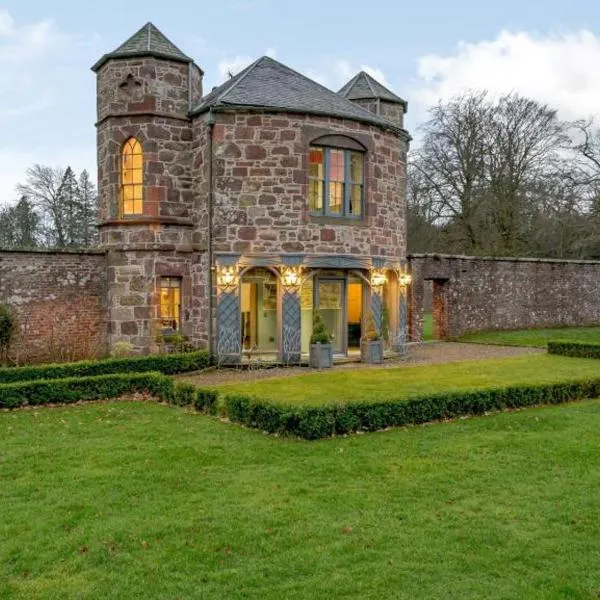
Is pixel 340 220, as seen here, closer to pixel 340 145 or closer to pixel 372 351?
pixel 340 145

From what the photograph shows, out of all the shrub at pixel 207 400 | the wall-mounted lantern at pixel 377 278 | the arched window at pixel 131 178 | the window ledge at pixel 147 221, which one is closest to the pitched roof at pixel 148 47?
the arched window at pixel 131 178

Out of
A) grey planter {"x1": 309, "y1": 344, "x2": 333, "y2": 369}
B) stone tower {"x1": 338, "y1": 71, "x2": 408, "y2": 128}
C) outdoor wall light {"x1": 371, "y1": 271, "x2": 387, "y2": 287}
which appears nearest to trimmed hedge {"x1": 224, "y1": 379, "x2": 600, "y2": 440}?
grey planter {"x1": 309, "y1": 344, "x2": 333, "y2": 369}

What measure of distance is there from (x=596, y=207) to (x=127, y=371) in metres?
26.5

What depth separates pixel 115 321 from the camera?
54.5 feet

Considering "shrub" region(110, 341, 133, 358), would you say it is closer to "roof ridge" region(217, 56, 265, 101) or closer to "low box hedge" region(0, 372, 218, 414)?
"low box hedge" region(0, 372, 218, 414)

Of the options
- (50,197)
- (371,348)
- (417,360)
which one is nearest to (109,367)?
(371,348)

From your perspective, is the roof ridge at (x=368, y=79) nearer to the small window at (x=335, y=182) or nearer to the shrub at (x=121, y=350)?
the small window at (x=335, y=182)

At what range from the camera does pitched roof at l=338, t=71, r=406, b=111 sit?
834 inches

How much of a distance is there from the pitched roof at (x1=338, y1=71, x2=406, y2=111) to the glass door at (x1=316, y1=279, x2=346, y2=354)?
717cm

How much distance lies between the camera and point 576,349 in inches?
713

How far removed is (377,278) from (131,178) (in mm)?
6939

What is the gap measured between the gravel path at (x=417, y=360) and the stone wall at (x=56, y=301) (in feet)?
11.5

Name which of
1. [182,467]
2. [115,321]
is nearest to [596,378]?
[182,467]

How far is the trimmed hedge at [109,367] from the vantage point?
12539mm
